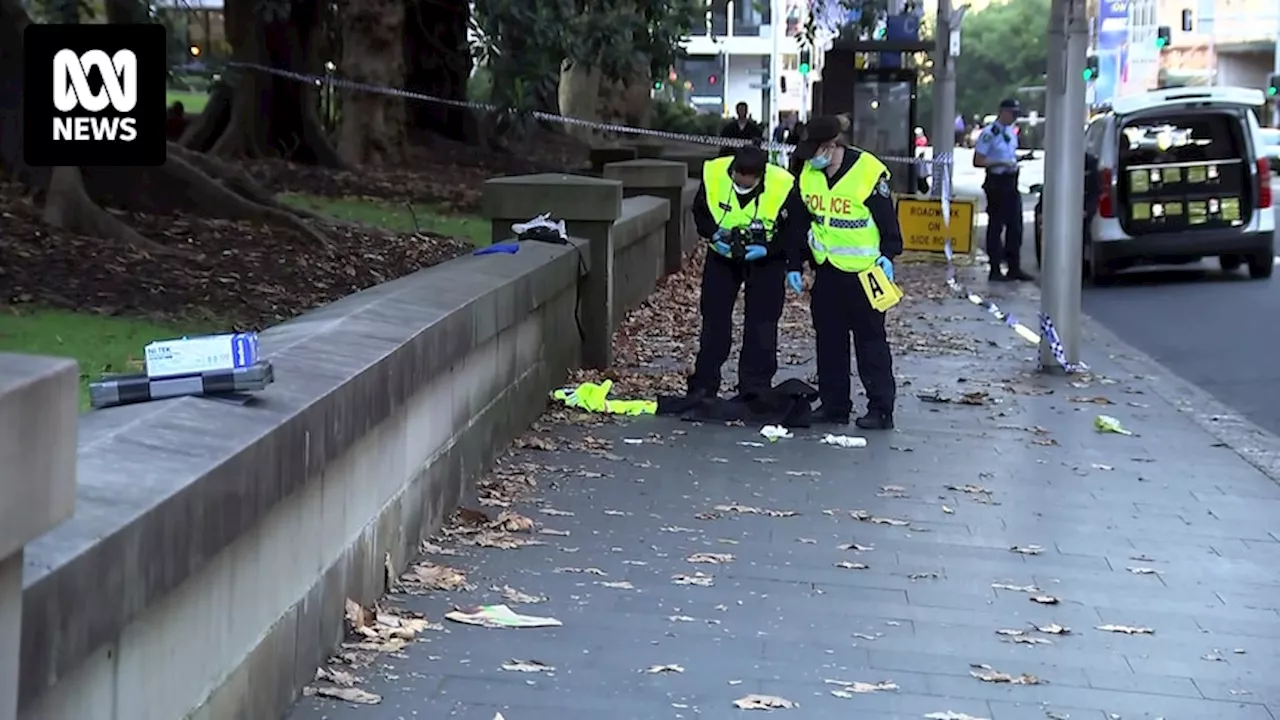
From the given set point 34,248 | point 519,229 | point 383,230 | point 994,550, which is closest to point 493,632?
point 994,550

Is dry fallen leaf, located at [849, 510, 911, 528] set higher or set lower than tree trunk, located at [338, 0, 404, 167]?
lower

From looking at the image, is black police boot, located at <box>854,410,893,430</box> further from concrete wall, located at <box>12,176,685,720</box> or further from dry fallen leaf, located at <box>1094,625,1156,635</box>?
dry fallen leaf, located at <box>1094,625,1156,635</box>

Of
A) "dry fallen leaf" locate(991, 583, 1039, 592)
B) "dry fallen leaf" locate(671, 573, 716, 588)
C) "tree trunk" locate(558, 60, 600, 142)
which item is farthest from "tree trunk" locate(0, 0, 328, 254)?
"tree trunk" locate(558, 60, 600, 142)

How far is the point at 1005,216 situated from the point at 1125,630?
13718 millimetres

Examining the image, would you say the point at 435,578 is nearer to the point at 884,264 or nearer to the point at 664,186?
the point at 884,264

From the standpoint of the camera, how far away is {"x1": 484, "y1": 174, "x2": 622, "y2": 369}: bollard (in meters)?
10.3

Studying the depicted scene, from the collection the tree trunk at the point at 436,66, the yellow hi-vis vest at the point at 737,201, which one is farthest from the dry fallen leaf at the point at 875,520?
the tree trunk at the point at 436,66

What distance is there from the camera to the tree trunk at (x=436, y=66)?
22.1 m

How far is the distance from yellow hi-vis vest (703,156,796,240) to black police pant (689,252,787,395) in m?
0.24

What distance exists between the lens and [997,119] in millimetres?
19859

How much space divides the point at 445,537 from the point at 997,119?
14.1 m

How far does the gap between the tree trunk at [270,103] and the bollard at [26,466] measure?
52.2ft

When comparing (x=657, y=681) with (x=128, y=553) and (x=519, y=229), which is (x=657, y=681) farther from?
(x=519, y=229)

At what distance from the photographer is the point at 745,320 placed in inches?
411
